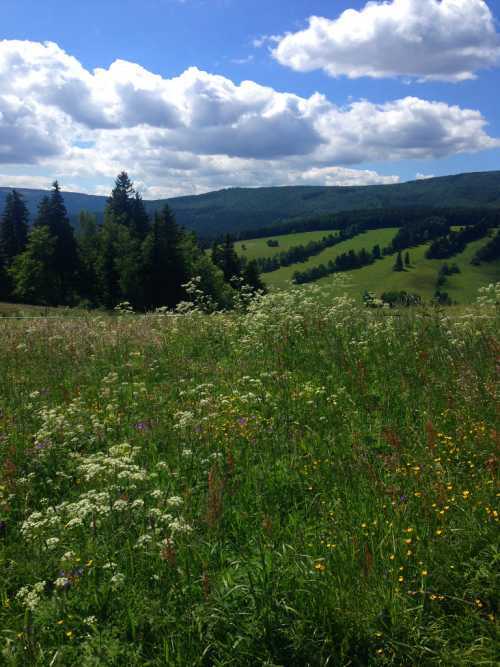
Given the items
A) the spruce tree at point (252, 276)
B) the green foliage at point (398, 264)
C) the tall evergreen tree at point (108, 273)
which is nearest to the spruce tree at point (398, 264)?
the green foliage at point (398, 264)

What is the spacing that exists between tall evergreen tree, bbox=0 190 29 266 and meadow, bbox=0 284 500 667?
6177 centimetres

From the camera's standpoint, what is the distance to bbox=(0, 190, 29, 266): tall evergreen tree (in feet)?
191

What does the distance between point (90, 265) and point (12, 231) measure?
12979 millimetres

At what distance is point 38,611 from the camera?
8.18 feet

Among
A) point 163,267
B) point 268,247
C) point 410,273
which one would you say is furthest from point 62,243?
point 268,247

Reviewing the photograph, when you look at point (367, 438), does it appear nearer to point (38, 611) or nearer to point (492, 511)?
point (492, 511)

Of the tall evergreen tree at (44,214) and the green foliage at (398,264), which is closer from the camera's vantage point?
the tall evergreen tree at (44,214)

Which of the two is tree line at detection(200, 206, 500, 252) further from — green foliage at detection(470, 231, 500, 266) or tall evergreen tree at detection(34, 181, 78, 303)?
tall evergreen tree at detection(34, 181, 78, 303)

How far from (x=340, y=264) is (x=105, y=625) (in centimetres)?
13147

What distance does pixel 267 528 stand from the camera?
2.60 m

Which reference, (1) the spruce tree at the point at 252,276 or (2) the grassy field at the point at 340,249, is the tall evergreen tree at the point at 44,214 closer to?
(1) the spruce tree at the point at 252,276

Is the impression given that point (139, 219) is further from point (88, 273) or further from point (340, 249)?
point (340, 249)

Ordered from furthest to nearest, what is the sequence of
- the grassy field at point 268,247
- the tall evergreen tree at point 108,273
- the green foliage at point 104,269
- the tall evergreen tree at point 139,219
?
1. the grassy field at point 268,247
2. the tall evergreen tree at point 139,219
3. the tall evergreen tree at point 108,273
4. the green foliage at point 104,269

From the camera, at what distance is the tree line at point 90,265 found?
5081cm
